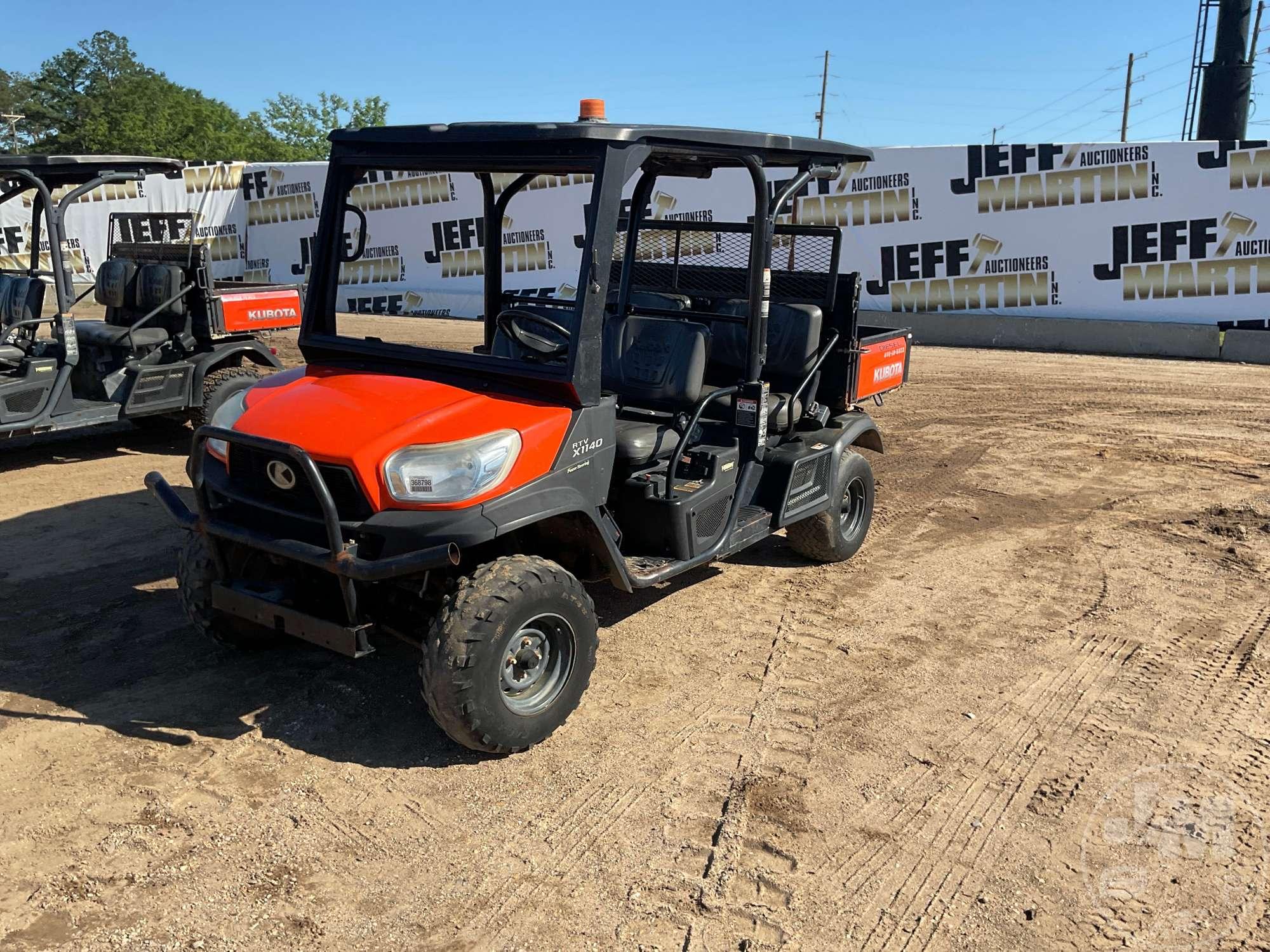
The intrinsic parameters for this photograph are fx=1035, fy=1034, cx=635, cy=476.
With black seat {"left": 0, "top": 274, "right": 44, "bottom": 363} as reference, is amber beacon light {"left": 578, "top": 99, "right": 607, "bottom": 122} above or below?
above

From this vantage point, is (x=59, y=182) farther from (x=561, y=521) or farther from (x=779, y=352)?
(x=561, y=521)

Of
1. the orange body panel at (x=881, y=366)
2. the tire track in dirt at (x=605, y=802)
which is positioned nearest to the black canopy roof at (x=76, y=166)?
the orange body panel at (x=881, y=366)

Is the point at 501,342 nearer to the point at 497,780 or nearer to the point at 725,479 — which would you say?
the point at 725,479

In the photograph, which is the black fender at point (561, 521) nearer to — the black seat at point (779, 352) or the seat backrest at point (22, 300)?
the black seat at point (779, 352)

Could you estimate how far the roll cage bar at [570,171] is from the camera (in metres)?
3.74

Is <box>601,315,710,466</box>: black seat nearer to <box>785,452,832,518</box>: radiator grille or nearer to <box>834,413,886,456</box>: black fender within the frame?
<box>785,452,832,518</box>: radiator grille

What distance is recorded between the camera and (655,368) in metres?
4.73

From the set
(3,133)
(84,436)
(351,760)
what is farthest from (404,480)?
(3,133)

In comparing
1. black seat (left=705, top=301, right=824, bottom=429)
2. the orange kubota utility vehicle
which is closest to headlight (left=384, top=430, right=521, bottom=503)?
the orange kubota utility vehicle

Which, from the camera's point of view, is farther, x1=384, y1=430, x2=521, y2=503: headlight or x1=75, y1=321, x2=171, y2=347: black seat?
x1=75, y1=321, x2=171, y2=347: black seat

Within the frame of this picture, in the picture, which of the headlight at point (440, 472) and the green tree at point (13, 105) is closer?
the headlight at point (440, 472)

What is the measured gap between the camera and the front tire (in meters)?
3.40

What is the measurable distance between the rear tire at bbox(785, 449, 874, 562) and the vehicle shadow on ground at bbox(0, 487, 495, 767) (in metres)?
2.30

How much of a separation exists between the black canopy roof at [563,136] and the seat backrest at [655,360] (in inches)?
33.3
